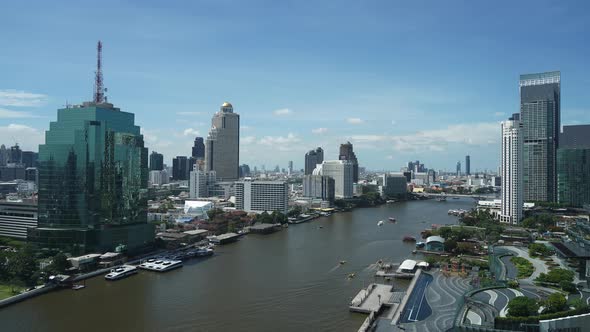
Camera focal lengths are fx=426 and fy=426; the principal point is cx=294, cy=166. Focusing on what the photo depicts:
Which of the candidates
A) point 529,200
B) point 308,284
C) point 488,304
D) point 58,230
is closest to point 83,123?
point 58,230

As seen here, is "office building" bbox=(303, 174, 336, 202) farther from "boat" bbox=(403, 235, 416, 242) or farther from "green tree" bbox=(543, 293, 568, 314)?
"green tree" bbox=(543, 293, 568, 314)

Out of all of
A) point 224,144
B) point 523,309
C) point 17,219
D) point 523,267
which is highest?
point 224,144

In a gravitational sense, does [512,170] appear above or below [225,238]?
above

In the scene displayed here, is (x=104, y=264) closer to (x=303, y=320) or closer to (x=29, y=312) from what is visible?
(x=29, y=312)

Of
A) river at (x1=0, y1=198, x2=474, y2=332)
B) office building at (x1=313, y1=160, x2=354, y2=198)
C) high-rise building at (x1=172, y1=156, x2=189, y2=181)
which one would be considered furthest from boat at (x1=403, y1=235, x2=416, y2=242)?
high-rise building at (x1=172, y1=156, x2=189, y2=181)

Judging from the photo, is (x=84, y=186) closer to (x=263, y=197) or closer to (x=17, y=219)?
(x=17, y=219)

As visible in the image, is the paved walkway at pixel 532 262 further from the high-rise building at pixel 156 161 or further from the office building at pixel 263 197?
the high-rise building at pixel 156 161

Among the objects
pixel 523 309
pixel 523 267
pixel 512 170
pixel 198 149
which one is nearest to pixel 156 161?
pixel 198 149
